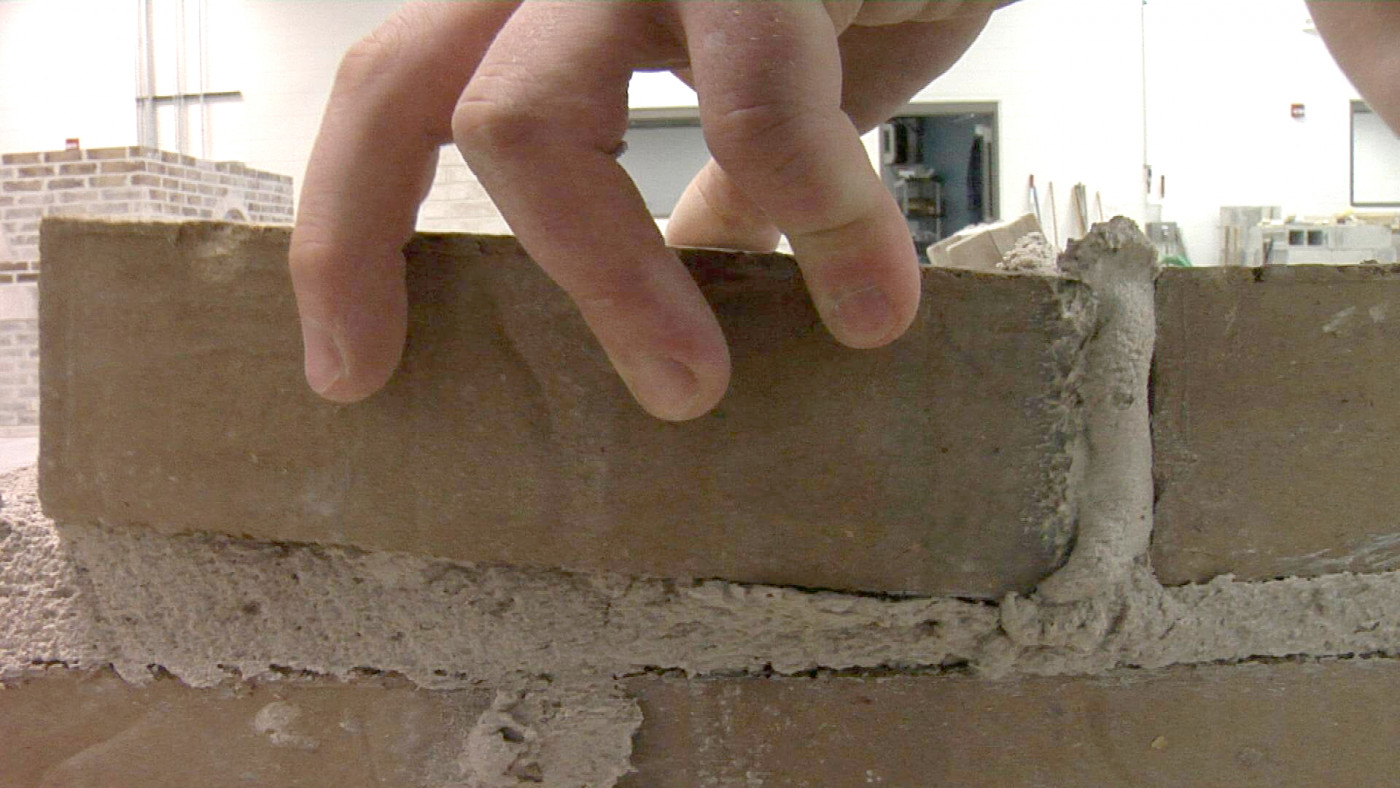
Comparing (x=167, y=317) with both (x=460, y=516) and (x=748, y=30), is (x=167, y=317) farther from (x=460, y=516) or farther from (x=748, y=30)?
(x=748, y=30)

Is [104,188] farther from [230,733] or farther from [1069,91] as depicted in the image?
[1069,91]

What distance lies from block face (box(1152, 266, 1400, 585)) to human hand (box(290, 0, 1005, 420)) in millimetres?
315

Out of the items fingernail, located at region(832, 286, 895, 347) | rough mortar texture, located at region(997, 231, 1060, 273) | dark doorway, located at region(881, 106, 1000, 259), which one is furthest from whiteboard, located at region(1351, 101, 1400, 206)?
fingernail, located at region(832, 286, 895, 347)

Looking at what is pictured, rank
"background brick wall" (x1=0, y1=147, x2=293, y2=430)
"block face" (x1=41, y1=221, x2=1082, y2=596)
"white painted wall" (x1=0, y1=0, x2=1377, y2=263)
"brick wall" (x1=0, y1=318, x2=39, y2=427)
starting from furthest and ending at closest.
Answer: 1. "white painted wall" (x1=0, y1=0, x2=1377, y2=263)
2. "background brick wall" (x1=0, y1=147, x2=293, y2=430)
3. "brick wall" (x1=0, y1=318, x2=39, y2=427)
4. "block face" (x1=41, y1=221, x2=1082, y2=596)

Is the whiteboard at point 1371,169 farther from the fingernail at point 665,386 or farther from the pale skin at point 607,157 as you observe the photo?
the fingernail at point 665,386

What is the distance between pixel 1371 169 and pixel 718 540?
23.8ft

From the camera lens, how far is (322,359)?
0.67 metres

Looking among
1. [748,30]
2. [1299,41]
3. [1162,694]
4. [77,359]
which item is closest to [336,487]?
[77,359]

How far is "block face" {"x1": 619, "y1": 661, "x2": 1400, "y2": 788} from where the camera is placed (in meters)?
0.80

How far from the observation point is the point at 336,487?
2.53ft

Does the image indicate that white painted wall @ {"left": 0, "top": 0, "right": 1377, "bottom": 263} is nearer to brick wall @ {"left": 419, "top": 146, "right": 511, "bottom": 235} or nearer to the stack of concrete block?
brick wall @ {"left": 419, "top": 146, "right": 511, "bottom": 235}

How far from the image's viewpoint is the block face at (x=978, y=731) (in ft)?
2.61

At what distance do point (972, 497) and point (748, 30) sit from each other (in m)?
0.43

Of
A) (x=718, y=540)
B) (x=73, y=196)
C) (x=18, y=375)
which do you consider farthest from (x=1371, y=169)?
(x=18, y=375)
